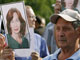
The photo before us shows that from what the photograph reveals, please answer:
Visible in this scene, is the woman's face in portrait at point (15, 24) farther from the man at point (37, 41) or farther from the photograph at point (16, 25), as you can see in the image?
the man at point (37, 41)

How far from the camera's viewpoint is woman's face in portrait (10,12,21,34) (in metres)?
6.30

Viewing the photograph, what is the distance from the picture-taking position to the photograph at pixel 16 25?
20.5 ft

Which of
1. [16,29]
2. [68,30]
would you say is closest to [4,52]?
[16,29]

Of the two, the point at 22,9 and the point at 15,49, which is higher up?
the point at 22,9

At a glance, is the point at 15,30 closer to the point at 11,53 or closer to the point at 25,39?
the point at 25,39

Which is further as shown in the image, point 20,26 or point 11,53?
point 20,26

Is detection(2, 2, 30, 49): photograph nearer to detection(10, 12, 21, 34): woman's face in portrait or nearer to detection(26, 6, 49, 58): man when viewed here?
detection(10, 12, 21, 34): woman's face in portrait

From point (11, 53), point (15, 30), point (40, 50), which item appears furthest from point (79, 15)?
point (40, 50)

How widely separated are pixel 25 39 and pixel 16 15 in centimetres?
35

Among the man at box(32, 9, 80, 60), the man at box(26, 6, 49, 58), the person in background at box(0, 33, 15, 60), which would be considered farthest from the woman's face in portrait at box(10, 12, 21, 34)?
the man at box(32, 9, 80, 60)

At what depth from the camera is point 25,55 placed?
614cm

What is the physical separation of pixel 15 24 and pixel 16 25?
0.8 inches

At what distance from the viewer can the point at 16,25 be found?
631 centimetres

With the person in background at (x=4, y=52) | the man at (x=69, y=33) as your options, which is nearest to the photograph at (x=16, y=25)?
the person in background at (x=4, y=52)
